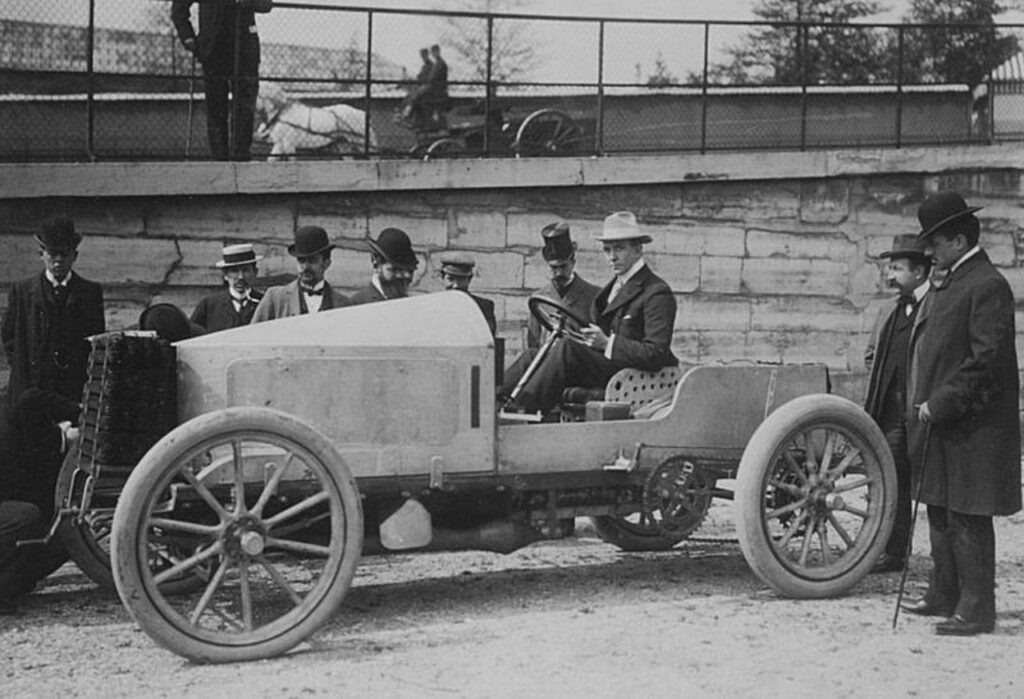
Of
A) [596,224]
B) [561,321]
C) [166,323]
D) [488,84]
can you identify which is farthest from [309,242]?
[488,84]

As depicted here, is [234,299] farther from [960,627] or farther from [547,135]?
[547,135]

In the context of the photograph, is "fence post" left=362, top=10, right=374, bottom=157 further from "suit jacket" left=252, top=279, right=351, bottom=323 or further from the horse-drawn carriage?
the horse-drawn carriage

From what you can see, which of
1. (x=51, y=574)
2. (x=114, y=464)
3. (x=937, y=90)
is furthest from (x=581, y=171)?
(x=114, y=464)

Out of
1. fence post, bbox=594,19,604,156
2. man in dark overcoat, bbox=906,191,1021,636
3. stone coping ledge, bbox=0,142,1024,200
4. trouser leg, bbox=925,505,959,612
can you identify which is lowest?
trouser leg, bbox=925,505,959,612

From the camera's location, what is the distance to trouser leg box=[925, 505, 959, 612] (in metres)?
6.73

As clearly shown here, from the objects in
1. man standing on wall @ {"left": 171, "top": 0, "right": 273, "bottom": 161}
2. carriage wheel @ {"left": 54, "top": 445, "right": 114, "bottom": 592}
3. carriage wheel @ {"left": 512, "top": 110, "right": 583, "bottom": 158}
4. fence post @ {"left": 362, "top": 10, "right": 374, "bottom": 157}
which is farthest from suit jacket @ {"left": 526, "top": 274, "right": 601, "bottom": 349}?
carriage wheel @ {"left": 512, "top": 110, "right": 583, "bottom": 158}

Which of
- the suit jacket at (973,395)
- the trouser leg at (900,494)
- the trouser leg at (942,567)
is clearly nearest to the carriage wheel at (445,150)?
the trouser leg at (900,494)

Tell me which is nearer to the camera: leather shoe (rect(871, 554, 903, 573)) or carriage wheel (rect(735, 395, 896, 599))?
carriage wheel (rect(735, 395, 896, 599))

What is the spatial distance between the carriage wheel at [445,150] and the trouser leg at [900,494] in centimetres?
655

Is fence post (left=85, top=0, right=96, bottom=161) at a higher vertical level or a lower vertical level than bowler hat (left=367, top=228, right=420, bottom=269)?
higher

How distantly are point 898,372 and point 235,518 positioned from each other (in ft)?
12.6

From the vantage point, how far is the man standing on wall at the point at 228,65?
12297 millimetres

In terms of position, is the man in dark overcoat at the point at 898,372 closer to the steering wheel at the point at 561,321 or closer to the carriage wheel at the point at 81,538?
the steering wheel at the point at 561,321

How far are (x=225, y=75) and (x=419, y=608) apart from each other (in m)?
6.73
